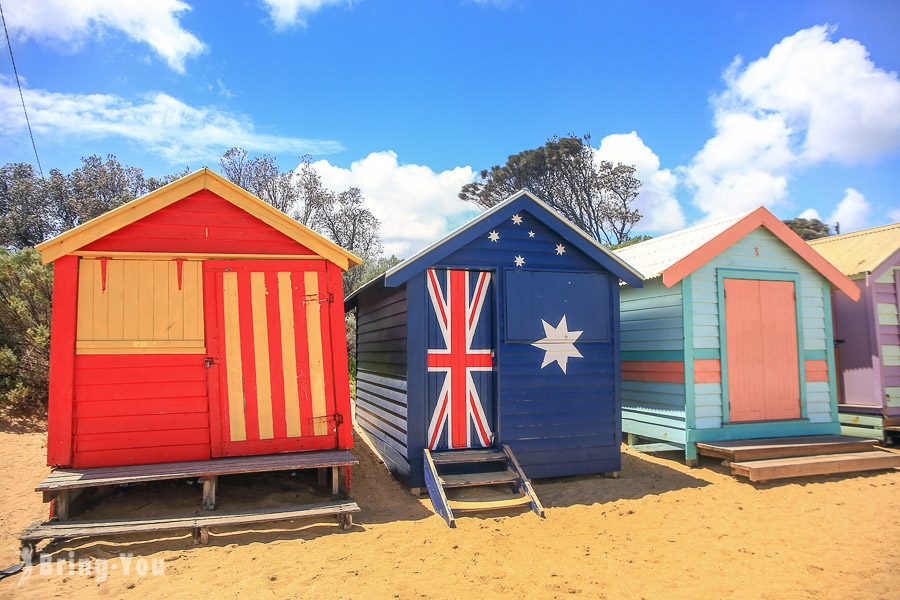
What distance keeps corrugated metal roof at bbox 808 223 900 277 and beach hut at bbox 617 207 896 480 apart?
2.70 ft

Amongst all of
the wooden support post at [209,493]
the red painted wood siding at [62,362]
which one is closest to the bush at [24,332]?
the red painted wood siding at [62,362]

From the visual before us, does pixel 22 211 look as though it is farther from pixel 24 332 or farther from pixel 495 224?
pixel 495 224

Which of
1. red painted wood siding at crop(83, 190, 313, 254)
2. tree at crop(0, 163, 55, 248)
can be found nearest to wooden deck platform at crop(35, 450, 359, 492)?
red painted wood siding at crop(83, 190, 313, 254)

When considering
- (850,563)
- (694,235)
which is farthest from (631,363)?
(850,563)

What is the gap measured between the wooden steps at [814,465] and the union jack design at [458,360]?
11.9ft

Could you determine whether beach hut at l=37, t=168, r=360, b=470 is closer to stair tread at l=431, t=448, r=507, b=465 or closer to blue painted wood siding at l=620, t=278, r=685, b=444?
stair tread at l=431, t=448, r=507, b=465

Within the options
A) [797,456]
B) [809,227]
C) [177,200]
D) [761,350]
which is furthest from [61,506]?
[809,227]

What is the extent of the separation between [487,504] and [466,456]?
800 millimetres

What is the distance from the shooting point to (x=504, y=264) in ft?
25.8

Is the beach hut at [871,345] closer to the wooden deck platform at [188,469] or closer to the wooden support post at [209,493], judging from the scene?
the wooden deck platform at [188,469]

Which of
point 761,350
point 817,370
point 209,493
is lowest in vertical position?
point 209,493

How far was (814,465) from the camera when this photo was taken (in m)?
8.09

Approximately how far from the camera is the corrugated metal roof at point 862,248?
10.4 meters

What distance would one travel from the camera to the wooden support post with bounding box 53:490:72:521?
5.75 m
